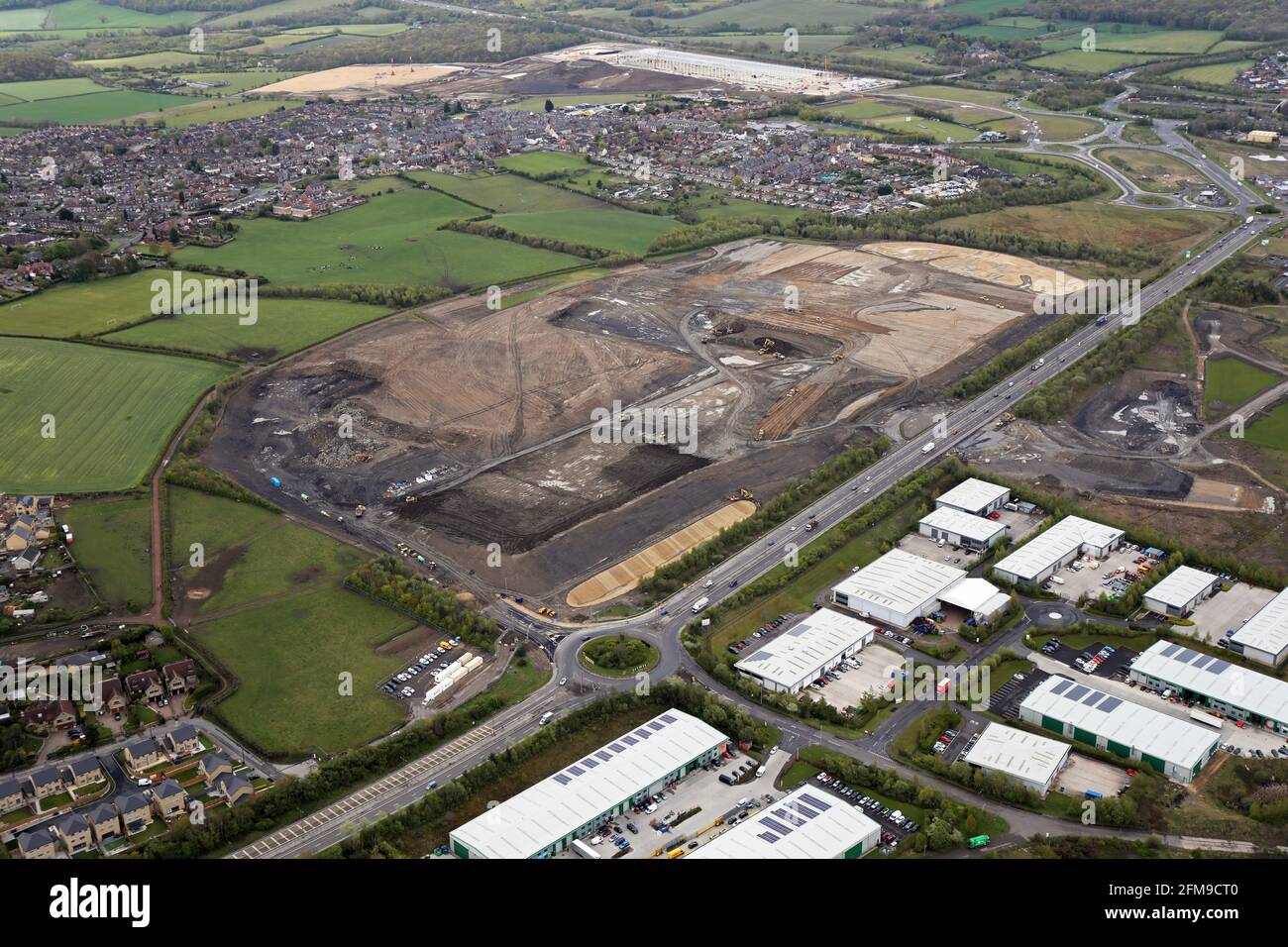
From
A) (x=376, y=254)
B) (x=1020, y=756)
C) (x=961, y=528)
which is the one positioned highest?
(x=376, y=254)

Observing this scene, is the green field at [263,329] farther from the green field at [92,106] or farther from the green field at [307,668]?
the green field at [92,106]

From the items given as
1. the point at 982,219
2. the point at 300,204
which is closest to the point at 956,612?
the point at 982,219

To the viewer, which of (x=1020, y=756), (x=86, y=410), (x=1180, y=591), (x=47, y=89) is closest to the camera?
(x=1020, y=756)

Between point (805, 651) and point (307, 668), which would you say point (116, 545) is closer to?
point (307, 668)

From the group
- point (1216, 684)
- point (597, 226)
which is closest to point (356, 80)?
point (597, 226)

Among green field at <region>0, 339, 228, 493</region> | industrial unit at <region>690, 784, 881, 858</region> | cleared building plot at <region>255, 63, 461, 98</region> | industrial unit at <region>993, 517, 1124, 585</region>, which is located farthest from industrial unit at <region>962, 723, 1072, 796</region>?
cleared building plot at <region>255, 63, 461, 98</region>

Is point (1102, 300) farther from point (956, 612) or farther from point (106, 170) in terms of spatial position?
point (106, 170)
